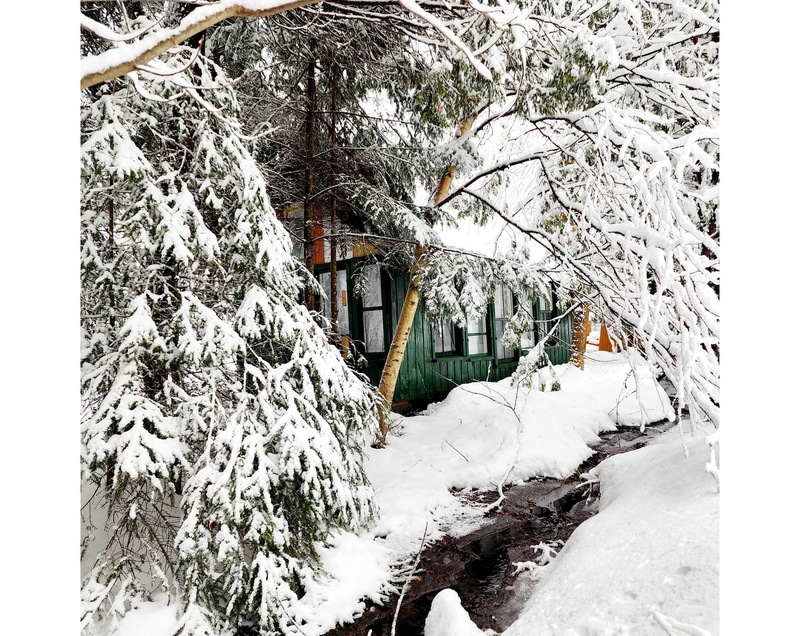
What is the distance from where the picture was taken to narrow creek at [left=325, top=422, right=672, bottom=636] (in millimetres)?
2527

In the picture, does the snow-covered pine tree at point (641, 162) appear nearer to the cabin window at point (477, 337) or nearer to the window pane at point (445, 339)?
the window pane at point (445, 339)

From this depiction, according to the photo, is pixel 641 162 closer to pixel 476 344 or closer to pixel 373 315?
pixel 373 315

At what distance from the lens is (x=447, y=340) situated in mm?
7395

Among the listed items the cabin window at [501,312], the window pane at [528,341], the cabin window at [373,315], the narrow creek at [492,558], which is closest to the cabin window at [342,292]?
the cabin window at [373,315]

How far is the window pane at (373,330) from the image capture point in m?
6.89

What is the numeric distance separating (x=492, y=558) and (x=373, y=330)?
14.0ft

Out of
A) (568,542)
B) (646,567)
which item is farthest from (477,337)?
(646,567)

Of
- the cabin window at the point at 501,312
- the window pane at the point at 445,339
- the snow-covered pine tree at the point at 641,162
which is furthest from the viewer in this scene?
the cabin window at the point at 501,312

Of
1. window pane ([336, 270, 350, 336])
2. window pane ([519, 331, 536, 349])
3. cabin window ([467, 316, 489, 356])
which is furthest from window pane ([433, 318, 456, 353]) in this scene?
window pane ([519, 331, 536, 349])

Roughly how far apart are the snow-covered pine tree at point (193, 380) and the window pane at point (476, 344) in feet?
16.9
